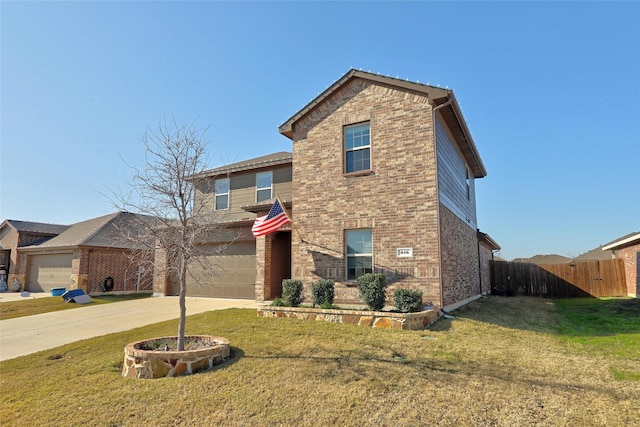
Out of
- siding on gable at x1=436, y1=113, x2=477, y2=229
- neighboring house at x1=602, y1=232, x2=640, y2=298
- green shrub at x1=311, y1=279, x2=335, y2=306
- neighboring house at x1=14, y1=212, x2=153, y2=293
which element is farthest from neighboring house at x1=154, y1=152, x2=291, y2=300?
neighboring house at x1=602, y1=232, x2=640, y2=298

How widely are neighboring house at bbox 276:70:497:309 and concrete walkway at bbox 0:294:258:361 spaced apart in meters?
4.63

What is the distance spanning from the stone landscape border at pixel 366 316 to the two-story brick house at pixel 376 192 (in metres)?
1.11

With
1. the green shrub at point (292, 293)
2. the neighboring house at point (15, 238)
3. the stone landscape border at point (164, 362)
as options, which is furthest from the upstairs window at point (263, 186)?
the neighboring house at point (15, 238)

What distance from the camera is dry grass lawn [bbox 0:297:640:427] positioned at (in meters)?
4.41

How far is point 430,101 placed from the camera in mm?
10680

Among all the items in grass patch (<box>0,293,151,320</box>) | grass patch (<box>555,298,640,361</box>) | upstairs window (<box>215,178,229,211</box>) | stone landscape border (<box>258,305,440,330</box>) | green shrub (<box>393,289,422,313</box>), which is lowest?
grass patch (<box>0,293,151,320</box>)

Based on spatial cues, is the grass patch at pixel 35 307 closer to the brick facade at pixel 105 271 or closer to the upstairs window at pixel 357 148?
the brick facade at pixel 105 271

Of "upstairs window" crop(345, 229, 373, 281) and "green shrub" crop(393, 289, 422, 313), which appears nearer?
"green shrub" crop(393, 289, 422, 313)

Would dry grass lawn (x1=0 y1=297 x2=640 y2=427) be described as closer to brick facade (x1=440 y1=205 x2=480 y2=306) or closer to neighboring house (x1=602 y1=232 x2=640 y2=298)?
brick facade (x1=440 y1=205 x2=480 y2=306)

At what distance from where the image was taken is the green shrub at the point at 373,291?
31.5ft

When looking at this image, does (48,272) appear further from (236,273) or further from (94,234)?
(236,273)

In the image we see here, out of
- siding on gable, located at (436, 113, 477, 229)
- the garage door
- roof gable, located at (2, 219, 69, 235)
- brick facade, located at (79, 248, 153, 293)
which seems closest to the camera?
siding on gable, located at (436, 113, 477, 229)

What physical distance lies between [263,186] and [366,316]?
29.6ft

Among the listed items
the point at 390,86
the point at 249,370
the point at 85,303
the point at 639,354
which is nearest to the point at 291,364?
the point at 249,370
